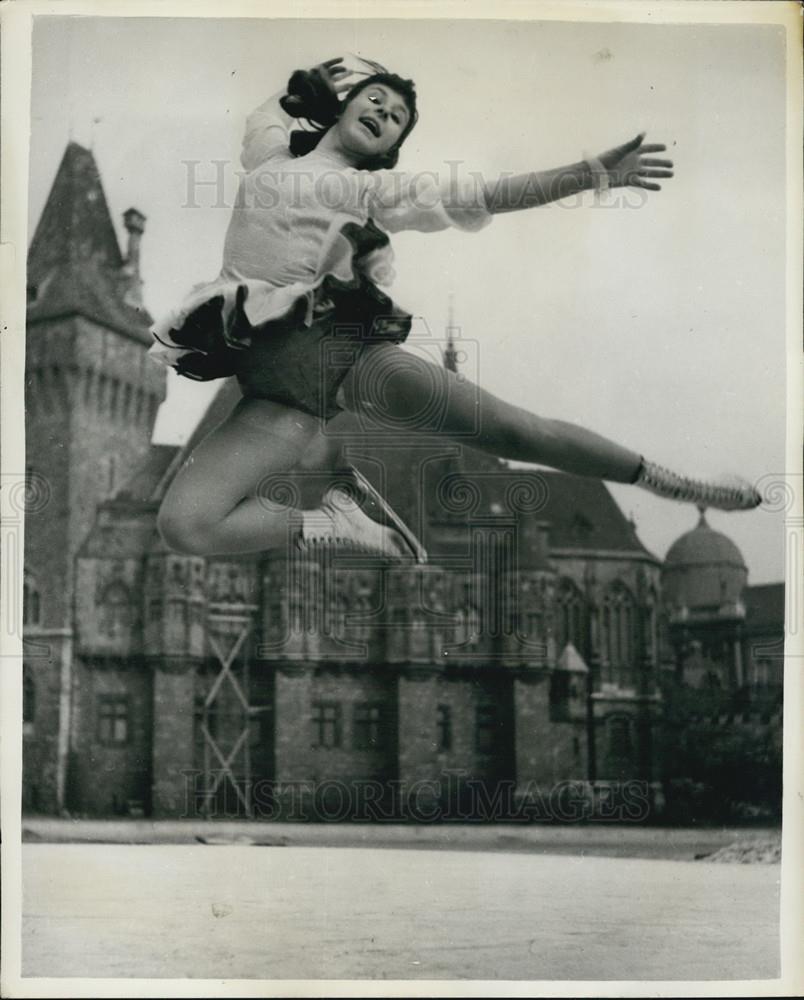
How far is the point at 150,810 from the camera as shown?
691cm

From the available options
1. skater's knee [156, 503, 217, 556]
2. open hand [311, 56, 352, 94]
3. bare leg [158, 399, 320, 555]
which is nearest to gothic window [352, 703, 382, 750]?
bare leg [158, 399, 320, 555]

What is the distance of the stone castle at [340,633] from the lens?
6.92 metres

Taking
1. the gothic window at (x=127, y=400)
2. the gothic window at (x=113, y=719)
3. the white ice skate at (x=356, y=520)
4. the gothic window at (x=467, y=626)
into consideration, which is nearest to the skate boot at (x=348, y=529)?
the white ice skate at (x=356, y=520)

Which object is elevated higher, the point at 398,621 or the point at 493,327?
the point at 493,327

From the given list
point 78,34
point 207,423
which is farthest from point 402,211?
point 78,34

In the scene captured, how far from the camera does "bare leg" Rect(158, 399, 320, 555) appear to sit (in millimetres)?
6922

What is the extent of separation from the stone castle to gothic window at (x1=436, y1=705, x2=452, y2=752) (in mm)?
20

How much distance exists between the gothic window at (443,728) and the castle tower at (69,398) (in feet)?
6.49

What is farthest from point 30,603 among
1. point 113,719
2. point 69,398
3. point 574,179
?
point 574,179

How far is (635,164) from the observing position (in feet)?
23.1

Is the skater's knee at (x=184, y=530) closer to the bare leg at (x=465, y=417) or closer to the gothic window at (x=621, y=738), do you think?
the bare leg at (x=465, y=417)

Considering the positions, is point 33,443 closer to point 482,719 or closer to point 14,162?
point 14,162

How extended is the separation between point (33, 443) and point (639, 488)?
3.29 meters

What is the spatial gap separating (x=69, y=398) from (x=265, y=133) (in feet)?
5.87
